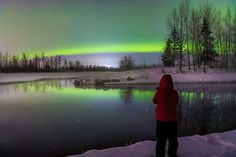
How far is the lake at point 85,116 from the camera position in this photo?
5211 millimetres

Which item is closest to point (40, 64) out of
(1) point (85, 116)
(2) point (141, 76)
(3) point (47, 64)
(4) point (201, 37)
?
(3) point (47, 64)

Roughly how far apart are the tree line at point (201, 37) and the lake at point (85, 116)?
675 mm

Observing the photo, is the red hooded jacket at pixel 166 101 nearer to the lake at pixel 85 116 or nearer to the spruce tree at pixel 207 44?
the lake at pixel 85 116

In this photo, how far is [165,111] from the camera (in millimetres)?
3725

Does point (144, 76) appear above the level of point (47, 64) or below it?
below

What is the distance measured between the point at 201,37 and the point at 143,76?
6.66 ft

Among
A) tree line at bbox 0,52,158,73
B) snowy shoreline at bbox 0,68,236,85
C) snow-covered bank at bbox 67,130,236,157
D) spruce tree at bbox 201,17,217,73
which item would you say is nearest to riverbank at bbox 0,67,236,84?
snowy shoreline at bbox 0,68,236,85

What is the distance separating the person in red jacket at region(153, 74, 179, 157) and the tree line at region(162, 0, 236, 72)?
4.40 m

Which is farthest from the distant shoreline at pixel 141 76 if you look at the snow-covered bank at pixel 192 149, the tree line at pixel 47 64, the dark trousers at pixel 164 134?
the dark trousers at pixel 164 134

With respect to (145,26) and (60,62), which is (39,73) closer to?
(60,62)

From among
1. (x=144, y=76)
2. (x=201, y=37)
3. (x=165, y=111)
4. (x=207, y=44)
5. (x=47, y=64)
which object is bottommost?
(x=165, y=111)

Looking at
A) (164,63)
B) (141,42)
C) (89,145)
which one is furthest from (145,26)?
(89,145)

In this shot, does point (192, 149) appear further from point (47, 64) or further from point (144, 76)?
point (47, 64)

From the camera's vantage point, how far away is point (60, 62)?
24.9 ft
